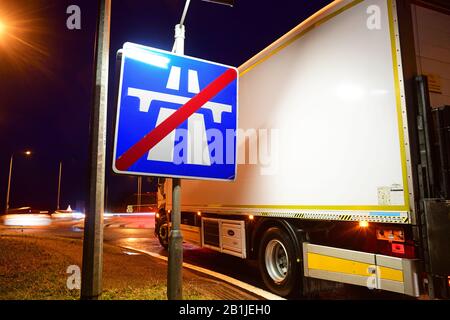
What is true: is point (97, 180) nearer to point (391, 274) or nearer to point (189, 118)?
point (189, 118)

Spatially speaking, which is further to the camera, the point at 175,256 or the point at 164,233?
the point at 164,233

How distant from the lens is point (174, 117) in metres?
2.79

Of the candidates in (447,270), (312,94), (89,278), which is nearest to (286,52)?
(312,94)

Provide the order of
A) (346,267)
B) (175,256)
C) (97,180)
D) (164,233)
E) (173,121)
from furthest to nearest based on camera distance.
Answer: (164,233)
(346,267)
(97,180)
(173,121)
(175,256)

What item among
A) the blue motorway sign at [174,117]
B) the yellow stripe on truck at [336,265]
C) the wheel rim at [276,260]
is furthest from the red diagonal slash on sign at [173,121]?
the wheel rim at [276,260]

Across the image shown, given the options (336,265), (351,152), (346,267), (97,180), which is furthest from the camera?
(336,265)

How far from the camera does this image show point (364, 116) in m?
4.54

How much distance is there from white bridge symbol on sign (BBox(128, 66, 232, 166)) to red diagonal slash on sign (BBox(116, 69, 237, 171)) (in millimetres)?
31

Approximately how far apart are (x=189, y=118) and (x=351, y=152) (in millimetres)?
2709

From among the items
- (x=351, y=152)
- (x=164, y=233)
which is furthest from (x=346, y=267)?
(x=164, y=233)

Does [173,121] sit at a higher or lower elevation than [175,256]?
higher

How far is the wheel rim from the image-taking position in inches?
237

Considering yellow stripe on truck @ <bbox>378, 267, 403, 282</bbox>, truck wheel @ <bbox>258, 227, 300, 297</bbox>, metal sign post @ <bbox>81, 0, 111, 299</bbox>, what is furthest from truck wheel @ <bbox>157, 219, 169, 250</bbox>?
yellow stripe on truck @ <bbox>378, 267, 403, 282</bbox>

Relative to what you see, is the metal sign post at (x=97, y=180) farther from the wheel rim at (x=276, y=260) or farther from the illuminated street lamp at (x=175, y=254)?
the wheel rim at (x=276, y=260)
